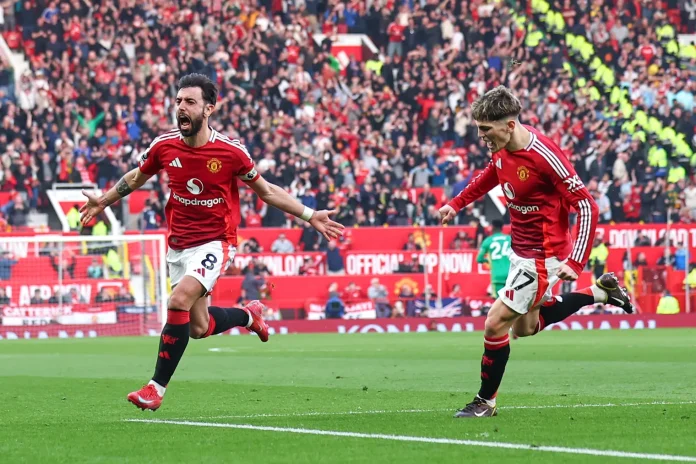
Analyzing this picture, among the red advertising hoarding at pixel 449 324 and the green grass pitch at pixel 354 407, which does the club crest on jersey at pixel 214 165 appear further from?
the red advertising hoarding at pixel 449 324

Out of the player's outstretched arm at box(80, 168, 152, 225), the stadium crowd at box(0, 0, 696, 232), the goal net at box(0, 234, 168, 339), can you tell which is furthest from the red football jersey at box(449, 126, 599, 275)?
the stadium crowd at box(0, 0, 696, 232)

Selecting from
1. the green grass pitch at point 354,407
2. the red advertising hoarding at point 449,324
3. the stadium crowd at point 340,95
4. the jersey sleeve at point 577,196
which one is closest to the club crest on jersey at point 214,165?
the green grass pitch at point 354,407

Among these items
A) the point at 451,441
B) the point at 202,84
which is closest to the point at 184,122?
the point at 202,84

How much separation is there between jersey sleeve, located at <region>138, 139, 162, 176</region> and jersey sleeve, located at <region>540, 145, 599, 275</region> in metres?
2.91

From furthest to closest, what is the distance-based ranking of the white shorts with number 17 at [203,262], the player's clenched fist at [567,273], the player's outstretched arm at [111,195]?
the player's outstretched arm at [111,195]
the white shorts with number 17 at [203,262]
the player's clenched fist at [567,273]

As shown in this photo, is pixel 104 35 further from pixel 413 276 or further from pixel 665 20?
pixel 665 20

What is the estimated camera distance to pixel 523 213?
1005 cm

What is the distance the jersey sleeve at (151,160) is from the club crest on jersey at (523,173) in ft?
8.90

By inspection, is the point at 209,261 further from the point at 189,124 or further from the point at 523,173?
the point at 523,173

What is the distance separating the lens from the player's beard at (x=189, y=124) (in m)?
10.1

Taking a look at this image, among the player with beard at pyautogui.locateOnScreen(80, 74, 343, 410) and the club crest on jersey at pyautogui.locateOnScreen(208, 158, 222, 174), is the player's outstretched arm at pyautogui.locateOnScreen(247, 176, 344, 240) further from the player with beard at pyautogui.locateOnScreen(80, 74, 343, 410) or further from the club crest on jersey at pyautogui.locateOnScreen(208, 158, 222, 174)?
the club crest on jersey at pyautogui.locateOnScreen(208, 158, 222, 174)

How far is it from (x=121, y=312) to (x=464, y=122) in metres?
11.8

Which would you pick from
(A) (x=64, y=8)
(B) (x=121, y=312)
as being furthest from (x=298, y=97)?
(B) (x=121, y=312)

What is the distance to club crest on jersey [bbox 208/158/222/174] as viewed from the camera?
10305 millimetres
